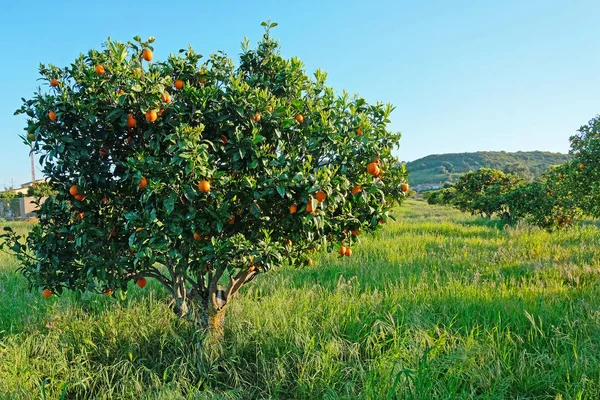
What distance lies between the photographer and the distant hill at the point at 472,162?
92.9m

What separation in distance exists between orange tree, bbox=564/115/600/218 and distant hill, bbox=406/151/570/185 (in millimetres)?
84330

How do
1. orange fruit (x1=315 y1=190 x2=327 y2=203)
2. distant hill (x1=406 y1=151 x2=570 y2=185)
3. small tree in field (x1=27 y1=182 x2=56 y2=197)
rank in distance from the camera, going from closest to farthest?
orange fruit (x1=315 y1=190 x2=327 y2=203) → small tree in field (x1=27 y1=182 x2=56 y2=197) → distant hill (x1=406 y1=151 x2=570 y2=185)

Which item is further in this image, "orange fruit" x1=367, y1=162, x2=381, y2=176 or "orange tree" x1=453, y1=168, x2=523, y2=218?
"orange tree" x1=453, y1=168, x2=523, y2=218

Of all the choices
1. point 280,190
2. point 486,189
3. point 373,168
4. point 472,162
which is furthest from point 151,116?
point 472,162

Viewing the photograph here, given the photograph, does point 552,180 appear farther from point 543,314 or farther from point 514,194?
point 543,314

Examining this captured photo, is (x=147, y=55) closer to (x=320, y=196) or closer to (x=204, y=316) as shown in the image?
(x=320, y=196)

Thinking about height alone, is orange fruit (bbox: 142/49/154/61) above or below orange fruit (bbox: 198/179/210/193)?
above

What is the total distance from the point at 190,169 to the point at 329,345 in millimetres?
1977

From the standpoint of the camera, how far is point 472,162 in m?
98.7

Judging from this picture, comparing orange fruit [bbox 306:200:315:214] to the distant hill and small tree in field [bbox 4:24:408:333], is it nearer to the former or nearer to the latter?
small tree in field [bbox 4:24:408:333]

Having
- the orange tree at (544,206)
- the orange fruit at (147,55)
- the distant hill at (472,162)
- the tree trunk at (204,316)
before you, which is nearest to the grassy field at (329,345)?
the tree trunk at (204,316)

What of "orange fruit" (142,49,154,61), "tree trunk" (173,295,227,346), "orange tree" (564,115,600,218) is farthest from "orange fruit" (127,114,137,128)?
"orange tree" (564,115,600,218)

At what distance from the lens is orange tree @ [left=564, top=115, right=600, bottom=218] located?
7336mm

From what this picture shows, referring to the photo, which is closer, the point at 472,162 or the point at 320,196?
the point at 320,196
